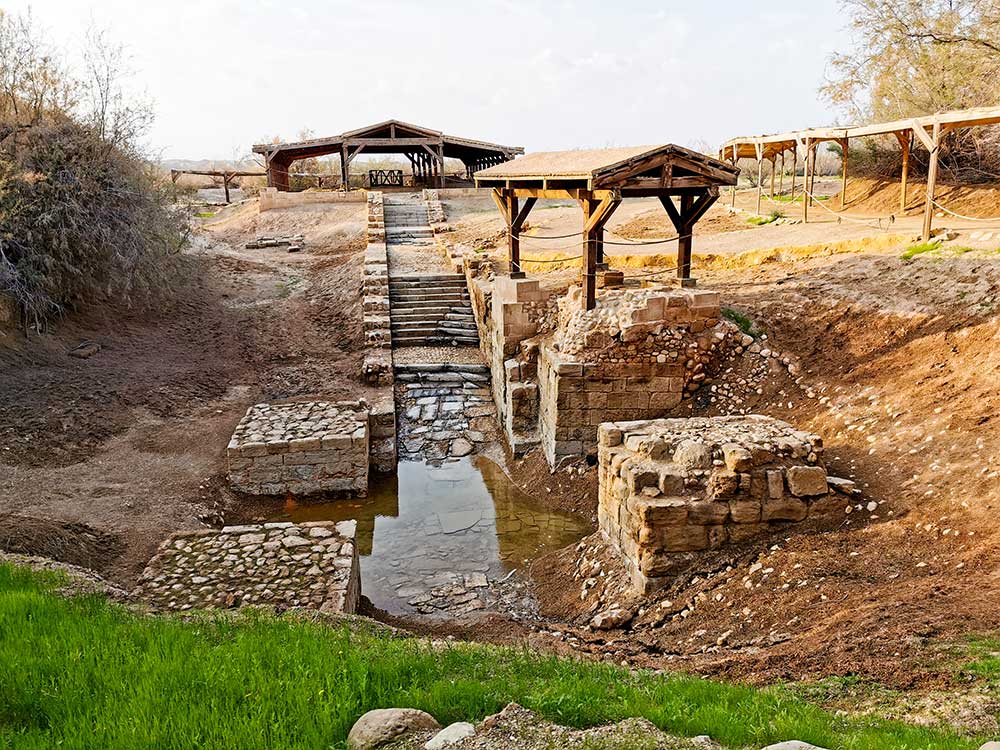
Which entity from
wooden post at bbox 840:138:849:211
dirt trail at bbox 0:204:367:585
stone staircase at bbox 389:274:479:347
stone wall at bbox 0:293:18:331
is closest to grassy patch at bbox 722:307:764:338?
stone staircase at bbox 389:274:479:347

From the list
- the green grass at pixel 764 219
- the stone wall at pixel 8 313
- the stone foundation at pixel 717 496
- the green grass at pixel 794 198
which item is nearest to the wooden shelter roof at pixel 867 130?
the green grass at pixel 794 198

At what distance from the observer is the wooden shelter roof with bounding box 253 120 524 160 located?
27.2 metres

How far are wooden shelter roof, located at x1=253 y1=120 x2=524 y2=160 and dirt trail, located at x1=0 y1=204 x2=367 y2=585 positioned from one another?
31.4 ft

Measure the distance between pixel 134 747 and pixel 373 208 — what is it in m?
23.4

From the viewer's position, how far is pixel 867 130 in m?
13.5

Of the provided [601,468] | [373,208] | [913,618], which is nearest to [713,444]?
[601,468]

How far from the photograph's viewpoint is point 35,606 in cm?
427

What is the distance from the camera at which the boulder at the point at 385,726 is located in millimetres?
2953

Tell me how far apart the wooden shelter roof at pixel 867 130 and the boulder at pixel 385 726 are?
1157 cm

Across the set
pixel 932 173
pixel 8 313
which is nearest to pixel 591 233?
pixel 932 173

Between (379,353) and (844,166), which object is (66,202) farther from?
(844,166)

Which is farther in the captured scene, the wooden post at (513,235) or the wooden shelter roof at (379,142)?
the wooden shelter roof at (379,142)

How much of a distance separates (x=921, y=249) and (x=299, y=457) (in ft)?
31.5

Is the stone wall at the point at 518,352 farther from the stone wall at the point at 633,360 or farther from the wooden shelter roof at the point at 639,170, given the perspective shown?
the wooden shelter roof at the point at 639,170
